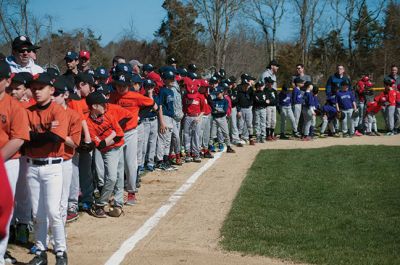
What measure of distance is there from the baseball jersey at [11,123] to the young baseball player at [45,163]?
1.64ft

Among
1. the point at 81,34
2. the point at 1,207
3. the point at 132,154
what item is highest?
the point at 81,34

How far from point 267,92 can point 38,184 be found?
1164 cm

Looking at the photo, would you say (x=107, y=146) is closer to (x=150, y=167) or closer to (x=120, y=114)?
(x=120, y=114)


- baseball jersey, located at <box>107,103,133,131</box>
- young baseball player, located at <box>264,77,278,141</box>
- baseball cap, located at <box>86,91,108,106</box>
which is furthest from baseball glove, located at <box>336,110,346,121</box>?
baseball cap, located at <box>86,91,108,106</box>

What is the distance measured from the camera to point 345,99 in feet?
55.6

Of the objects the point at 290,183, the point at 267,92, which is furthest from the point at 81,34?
the point at 290,183

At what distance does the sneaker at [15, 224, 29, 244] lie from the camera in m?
6.00

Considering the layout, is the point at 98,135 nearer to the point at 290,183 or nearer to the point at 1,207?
the point at 290,183

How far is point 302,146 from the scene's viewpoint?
15.2 metres

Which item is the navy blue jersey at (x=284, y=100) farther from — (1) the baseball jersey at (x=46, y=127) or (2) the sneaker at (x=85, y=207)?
(1) the baseball jersey at (x=46, y=127)

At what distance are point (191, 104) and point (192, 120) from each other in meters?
0.38

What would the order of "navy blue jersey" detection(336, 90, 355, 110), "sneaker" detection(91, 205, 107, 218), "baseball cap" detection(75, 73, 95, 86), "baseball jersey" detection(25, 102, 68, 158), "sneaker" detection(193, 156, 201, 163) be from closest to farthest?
1. "baseball jersey" detection(25, 102, 68, 158)
2. "sneaker" detection(91, 205, 107, 218)
3. "baseball cap" detection(75, 73, 95, 86)
4. "sneaker" detection(193, 156, 201, 163)
5. "navy blue jersey" detection(336, 90, 355, 110)

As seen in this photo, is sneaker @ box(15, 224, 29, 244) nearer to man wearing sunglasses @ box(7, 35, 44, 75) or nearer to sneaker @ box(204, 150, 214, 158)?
man wearing sunglasses @ box(7, 35, 44, 75)

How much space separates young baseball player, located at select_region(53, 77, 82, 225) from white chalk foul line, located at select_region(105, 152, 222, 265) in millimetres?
719
